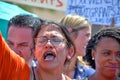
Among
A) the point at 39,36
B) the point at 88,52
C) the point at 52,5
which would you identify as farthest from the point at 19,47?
the point at 52,5

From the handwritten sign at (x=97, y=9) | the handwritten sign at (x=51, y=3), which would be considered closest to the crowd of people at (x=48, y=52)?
the handwritten sign at (x=97, y=9)

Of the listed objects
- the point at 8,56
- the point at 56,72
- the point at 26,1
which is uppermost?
the point at 26,1

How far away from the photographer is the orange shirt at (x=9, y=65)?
7.06ft

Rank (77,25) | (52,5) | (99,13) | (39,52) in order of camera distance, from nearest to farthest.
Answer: (39,52) < (77,25) < (99,13) < (52,5)

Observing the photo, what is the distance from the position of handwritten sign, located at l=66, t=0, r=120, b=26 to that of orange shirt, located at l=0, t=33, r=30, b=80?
3.19 m

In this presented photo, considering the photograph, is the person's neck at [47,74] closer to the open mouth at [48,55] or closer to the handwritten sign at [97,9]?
the open mouth at [48,55]

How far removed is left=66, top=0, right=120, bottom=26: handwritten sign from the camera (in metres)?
5.29

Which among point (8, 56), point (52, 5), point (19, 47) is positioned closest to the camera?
point (8, 56)

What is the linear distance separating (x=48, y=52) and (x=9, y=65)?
467 millimetres

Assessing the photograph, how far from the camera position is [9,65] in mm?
2168

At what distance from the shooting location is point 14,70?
2.18 m

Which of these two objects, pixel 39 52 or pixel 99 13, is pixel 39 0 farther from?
pixel 39 52

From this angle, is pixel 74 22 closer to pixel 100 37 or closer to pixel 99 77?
pixel 100 37

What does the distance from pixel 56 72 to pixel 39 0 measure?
3.62 metres
